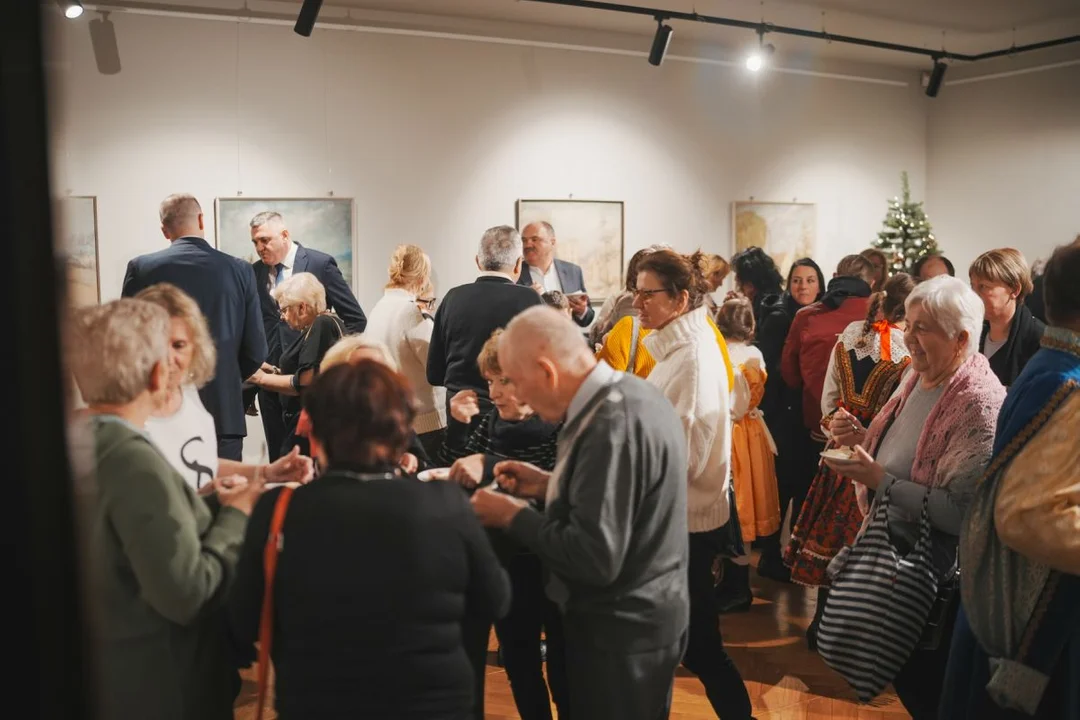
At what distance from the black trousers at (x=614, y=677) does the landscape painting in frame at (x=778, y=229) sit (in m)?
6.97

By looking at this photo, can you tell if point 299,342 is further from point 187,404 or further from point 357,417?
point 357,417

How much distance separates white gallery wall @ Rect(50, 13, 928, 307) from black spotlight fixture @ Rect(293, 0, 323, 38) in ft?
1.24

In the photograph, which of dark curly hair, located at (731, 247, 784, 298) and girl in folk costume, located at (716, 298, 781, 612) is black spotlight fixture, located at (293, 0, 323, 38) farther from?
girl in folk costume, located at (716, 298, 781, 612)

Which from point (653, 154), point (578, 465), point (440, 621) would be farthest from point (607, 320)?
point (653, 154)

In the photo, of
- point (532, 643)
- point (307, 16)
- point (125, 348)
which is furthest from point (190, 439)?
point (307, 16)

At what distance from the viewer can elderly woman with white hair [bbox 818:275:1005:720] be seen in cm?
260

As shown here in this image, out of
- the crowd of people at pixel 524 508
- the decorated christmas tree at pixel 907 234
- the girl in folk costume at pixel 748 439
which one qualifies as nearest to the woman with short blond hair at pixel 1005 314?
the crowd of people at pixel 524 508

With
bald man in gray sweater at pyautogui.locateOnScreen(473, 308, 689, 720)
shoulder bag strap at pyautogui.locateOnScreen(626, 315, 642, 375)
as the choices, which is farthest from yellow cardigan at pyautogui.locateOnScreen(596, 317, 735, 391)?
bald man in gray sweater at pyautogui.locateOnScreen(473, 308, 689, 720)

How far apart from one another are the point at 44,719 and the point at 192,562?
0.97 meters

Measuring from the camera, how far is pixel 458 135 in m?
7.34

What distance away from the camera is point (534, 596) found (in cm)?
250

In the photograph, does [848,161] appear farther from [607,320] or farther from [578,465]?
[578,465]

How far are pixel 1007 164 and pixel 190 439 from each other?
942 centimetres

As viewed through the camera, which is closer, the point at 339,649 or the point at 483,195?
the point at 339,649
